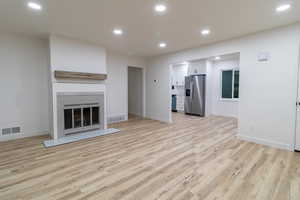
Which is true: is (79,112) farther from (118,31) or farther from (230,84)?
(230,84)

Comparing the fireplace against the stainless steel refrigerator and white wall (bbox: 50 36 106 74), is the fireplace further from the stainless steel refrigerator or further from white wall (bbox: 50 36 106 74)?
the stainless steel refrigerator

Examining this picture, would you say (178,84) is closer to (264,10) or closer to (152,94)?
(152,94)

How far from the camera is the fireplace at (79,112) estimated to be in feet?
12.6

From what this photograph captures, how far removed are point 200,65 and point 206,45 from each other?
7.93ft

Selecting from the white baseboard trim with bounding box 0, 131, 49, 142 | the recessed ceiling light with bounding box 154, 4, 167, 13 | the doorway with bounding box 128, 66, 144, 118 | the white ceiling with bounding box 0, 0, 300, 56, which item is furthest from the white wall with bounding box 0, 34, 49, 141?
the doorway with bounding box 128, 66, 144, 118

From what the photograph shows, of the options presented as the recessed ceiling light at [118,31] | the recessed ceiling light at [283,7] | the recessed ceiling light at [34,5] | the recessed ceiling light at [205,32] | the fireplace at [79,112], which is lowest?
the fireplace at [79,112]

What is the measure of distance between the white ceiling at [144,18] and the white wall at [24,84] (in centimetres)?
45

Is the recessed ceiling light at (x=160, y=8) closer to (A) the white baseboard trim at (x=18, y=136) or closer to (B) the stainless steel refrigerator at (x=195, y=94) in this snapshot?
(A) the white baseboard trim at (x=18, y=136)

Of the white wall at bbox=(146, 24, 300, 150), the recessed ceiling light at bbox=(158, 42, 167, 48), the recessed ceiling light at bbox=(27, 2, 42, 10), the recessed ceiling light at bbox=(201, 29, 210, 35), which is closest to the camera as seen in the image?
the recessed ceiling light at bbox=(27, 2, 42, 10)

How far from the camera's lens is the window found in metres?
6.44

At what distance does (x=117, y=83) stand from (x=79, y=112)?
1965 mm

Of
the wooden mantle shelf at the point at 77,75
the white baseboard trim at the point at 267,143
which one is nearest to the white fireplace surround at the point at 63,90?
the wooden mantle shelf at the point at 77,75

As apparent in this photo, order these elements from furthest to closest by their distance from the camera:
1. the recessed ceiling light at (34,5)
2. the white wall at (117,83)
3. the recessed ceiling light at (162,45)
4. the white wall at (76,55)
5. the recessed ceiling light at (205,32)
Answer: the white wall at (117,83)
the recessed ceiling light at (162,45)
the white wall at (76,55)
the recessed ceiling light at (205,32)
the recessed ceiling light at (34,5)

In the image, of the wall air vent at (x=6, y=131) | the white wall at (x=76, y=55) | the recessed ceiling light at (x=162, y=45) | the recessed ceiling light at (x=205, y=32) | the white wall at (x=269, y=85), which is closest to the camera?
the white wall at (x=269, y=85)
